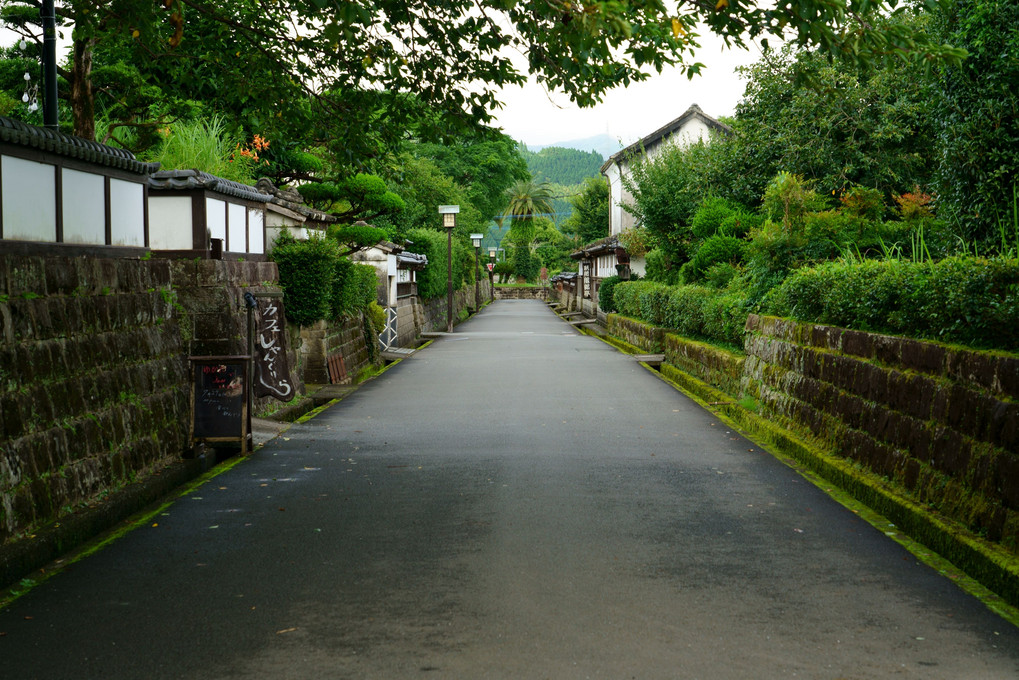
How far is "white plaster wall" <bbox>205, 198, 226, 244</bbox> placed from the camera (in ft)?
41.8

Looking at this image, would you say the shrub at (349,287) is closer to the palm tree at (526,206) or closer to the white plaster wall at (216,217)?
the white plaster wall at (216,217)

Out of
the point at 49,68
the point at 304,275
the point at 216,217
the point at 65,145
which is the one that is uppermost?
the point at 49,68

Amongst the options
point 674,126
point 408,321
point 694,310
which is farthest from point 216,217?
point 674,126

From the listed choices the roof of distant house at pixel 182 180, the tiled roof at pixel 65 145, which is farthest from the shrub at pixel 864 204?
the tiled roof at pixel 65 145

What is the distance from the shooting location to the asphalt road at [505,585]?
168 inches

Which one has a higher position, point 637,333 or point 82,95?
point 82,95

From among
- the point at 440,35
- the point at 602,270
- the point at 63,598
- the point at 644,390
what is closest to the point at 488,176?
the point at 602,270

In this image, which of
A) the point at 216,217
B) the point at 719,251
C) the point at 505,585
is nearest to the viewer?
the point at 505,585

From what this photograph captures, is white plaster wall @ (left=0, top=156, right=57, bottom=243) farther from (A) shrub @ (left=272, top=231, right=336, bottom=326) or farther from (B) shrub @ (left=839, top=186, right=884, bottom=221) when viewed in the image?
(B) shrub @ (left=839, top=186, right=884, bottom=221)

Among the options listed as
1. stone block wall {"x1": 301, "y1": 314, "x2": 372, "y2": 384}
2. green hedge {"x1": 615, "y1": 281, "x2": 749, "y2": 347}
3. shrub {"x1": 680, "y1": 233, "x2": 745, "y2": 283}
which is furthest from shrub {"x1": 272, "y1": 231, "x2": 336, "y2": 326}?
shrub {"x1": 680, "y1": 233, "x2": 745, "y2": 283}

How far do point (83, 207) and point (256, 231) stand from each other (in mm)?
6681

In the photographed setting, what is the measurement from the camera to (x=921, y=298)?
26.0 feet

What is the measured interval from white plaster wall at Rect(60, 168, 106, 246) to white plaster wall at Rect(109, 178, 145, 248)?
22 cm

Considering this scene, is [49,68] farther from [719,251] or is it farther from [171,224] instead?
[719,251]
